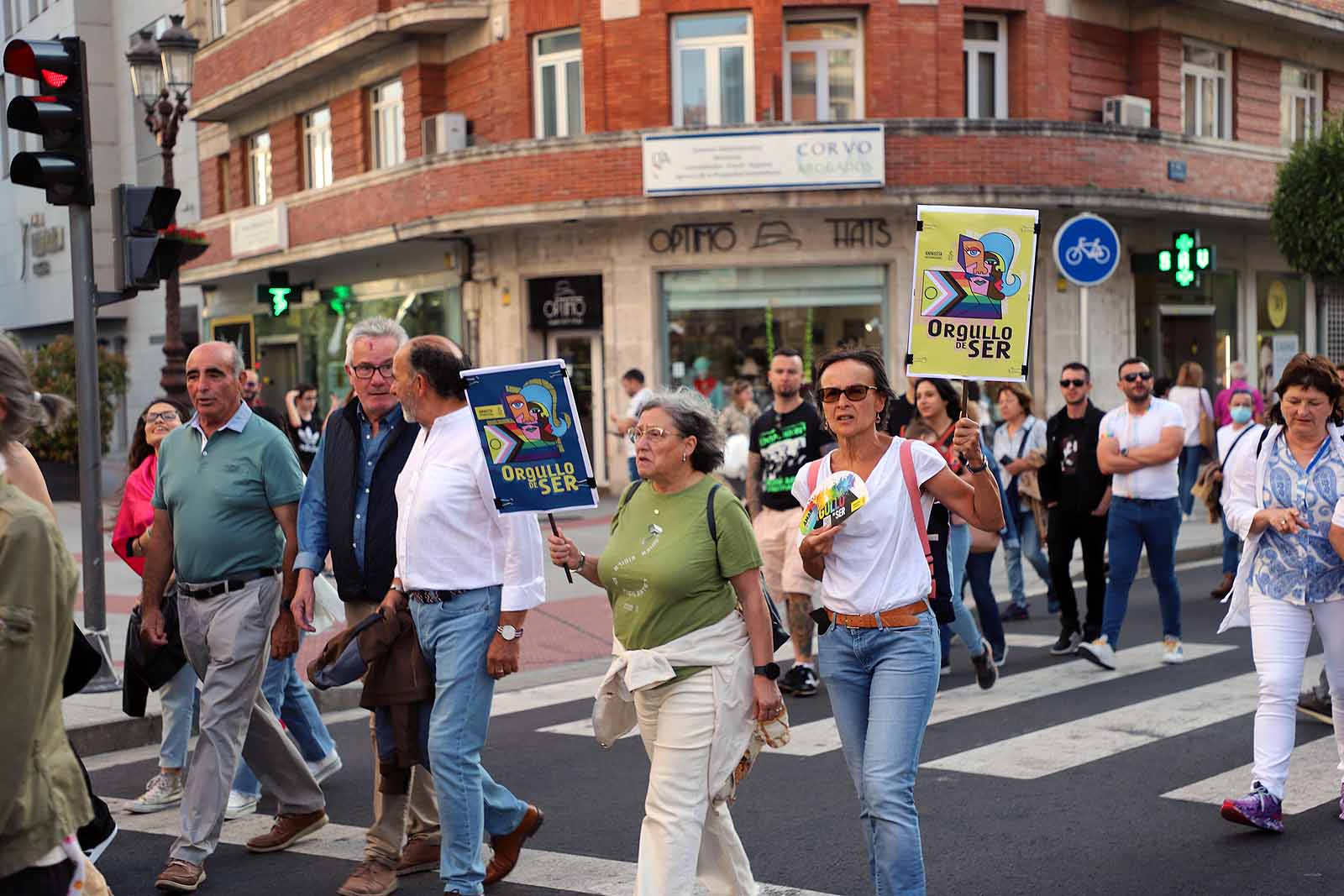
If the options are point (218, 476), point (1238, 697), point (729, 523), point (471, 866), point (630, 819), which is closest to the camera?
point (729, 523)

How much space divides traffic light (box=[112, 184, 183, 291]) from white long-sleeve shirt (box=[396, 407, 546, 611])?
455cm

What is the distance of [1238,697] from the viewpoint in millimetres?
8414

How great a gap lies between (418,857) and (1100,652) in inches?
203

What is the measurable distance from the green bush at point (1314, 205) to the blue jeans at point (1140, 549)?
15.9 metres

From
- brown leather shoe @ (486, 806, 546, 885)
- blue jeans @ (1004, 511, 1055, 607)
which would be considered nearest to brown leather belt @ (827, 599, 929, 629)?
brown leather shoe @ (486, 806, 546, 885)

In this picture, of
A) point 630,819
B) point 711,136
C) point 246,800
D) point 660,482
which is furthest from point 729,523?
point 711,136

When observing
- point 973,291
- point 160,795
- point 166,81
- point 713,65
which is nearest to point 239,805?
point 160,795

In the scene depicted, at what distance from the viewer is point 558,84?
2219cm

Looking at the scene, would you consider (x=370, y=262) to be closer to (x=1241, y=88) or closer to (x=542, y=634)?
(x=1241, y=88)

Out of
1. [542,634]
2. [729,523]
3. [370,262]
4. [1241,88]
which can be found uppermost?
[1241,88]

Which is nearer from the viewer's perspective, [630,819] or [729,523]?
[729,523]

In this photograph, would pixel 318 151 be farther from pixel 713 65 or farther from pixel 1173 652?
pixel 1173 652

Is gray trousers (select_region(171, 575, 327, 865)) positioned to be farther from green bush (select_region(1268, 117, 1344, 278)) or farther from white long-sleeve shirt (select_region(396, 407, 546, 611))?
green bush (select_region(1268, 117, 1344, 278))

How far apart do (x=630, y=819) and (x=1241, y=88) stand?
22.1 meters
